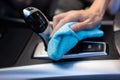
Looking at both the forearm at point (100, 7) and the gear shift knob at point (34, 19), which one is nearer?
the gear shift knob at point (34, 19)

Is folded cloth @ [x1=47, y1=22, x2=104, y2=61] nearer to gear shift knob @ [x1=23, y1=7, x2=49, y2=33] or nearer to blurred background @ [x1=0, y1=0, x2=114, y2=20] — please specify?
gear shift knob @ [x1=23, y1=7, x2=49, y2=33]

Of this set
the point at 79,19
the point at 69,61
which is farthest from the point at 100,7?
the point at 69,61

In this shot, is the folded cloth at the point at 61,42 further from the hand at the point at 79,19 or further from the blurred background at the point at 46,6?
the blurred background at the point at 46,6

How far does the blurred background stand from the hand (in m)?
0.10

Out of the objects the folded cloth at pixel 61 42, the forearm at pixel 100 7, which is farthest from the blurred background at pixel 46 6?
the folded cloth at pixel 61 42

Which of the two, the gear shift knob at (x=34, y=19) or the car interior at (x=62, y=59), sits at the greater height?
the gear shift knob at (x=34, y=19)

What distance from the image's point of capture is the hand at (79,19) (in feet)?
2.06

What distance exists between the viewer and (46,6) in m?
0.82

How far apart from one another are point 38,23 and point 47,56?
0.29 ft

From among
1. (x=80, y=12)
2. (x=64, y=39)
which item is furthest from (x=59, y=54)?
(x=80, y=12)

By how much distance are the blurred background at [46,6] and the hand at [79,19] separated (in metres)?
0.10

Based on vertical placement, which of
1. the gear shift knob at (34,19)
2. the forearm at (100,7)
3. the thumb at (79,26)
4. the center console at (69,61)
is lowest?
the center console at (69,61)

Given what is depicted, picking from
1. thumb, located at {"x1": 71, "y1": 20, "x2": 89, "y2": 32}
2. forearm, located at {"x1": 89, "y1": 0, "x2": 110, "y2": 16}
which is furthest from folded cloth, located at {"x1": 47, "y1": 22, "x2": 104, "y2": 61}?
forearm, located at {"x1": 89, "y1": 0, "x2": 110, "y2": 16}

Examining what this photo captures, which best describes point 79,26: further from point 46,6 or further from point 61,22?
point 46,6
